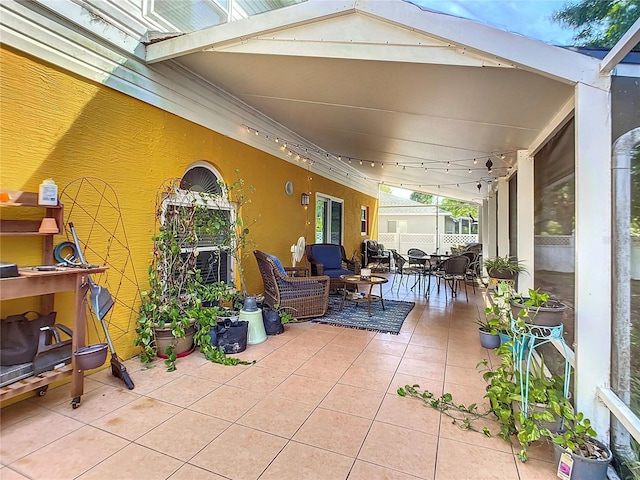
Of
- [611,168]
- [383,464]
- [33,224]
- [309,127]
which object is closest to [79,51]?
[33,224]

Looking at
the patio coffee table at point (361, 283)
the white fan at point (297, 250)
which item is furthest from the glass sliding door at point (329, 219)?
the patio coffee table at point (361, 283)

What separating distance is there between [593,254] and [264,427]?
2.35 metres

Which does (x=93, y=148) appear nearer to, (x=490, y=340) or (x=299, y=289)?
(x=299, y=289)

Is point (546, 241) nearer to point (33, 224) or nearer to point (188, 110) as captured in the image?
point (188, 110)

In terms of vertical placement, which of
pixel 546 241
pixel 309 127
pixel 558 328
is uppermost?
pixel 309 127

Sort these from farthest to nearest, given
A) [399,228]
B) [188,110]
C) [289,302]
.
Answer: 1. [399,228]
2. [289,302]
3. [188,110]

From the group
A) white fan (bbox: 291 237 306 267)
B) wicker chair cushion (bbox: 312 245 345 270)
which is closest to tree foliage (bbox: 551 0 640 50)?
white fan (bbox: 291 237 306 267)

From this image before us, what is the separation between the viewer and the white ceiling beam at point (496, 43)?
79.5 inches

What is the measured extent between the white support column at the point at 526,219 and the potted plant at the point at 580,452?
2426 mm

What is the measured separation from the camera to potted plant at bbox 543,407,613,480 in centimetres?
164

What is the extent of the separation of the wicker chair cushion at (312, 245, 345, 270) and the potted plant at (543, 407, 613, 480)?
188 inches

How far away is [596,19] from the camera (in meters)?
2.34

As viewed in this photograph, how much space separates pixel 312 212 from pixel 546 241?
4.49 metres

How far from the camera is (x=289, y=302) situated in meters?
4.41
